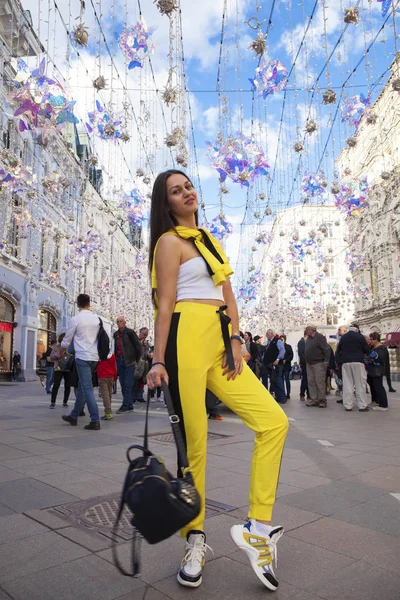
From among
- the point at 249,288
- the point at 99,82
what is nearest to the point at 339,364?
the point at 99,82

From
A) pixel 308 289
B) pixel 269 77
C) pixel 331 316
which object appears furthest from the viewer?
pixel 331 316

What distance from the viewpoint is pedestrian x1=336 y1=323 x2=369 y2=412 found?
33.1 ft

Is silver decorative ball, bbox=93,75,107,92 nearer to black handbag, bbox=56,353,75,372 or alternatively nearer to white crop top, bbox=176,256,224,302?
black handbag, bbox=56,353,75,372

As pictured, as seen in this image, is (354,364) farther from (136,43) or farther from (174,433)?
(174,433)

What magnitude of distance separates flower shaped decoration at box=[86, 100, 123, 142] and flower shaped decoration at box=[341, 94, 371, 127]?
14.4 ft

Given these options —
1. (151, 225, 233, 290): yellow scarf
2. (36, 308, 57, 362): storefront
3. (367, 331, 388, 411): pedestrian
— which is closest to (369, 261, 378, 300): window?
(36, 308, 57, 362): storefront

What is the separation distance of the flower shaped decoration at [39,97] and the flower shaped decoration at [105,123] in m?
0.63

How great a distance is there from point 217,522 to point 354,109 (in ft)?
28.7

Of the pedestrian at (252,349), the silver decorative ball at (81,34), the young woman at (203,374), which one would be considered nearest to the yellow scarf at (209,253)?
the young woman at (203,374)

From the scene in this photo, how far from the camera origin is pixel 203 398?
7.19ft

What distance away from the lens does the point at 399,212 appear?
2916 centimetres

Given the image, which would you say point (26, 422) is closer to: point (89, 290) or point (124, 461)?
point (124, 461)

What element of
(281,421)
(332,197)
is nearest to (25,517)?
(281,421)

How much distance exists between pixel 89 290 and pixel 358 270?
2042cm
